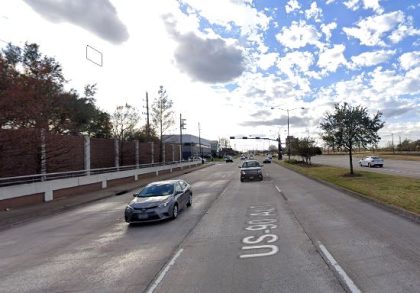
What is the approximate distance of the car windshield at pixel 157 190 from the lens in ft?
49.9

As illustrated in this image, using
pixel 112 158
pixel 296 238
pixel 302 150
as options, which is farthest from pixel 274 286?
pixel 302 150

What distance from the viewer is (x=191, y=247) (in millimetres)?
9617

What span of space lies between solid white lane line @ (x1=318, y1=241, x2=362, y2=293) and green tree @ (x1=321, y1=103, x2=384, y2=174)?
23.2m

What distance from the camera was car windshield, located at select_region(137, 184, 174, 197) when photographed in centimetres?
1522

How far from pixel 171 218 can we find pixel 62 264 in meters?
6.02

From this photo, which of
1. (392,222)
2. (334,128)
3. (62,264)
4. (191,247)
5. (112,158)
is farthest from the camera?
(112,158)

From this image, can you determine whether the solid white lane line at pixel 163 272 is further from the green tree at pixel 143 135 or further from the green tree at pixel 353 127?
the green tree at pixel 143 135

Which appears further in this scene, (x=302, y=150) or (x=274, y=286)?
(x=302, y=150)

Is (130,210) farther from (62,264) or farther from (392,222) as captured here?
(392,222)

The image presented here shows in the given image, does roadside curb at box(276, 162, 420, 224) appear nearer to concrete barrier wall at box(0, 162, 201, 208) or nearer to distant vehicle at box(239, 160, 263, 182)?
distant vehicle at box(239, 160, 263, 182)

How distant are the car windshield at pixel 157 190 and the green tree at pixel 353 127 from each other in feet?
62.0

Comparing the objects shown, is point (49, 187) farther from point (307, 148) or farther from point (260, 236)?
point (307, 148)

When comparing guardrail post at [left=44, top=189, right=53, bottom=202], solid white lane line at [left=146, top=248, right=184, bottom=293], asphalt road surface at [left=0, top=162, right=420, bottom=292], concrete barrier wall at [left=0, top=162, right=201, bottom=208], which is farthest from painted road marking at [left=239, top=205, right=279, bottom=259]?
guardrail post at [left=44, top=189, right=53, bottom=202]

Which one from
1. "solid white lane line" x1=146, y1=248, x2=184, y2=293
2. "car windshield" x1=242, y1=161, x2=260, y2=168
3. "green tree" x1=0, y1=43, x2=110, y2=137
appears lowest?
"solid white lane line" x1=146, y1=248, x2=184, y2=293
